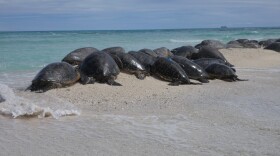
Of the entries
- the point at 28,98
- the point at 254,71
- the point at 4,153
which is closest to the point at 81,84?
the point at 28,98

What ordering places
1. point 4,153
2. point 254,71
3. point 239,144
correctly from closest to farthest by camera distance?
point 4,153 → point 239,144 → point 254,71

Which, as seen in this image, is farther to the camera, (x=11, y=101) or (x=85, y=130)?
(x=11, y=101)

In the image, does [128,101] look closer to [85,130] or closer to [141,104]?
[141,104]

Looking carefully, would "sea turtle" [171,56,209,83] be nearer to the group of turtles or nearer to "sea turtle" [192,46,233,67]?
the group of turtles

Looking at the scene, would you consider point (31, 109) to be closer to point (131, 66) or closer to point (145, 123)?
point (145, 123)

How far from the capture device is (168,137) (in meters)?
5.42

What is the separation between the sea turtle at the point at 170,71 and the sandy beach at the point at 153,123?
0.48 meters

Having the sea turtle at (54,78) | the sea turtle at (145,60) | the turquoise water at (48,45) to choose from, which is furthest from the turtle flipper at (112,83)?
the turquoise water at (48,45)

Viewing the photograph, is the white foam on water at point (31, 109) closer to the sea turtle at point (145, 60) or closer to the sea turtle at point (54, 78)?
the sea turtle at point (54, 78)

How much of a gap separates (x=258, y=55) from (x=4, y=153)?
15463mm

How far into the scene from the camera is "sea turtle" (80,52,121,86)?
9539 mm

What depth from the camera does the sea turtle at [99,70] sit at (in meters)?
9.54

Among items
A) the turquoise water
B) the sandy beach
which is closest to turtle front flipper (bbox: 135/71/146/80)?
the sandy beach

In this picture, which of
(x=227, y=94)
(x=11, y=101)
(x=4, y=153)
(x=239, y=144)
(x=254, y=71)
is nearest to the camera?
(x=4, y=153)
